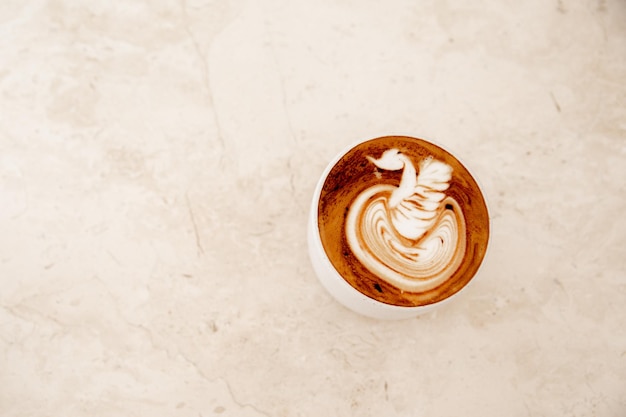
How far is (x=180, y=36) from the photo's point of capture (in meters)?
1.18

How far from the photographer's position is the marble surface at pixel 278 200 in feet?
3.52

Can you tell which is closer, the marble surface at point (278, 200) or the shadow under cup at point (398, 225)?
the shadow under cup at point (398, 225)

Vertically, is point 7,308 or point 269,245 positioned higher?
point 269,245

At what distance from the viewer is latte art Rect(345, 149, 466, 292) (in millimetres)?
919

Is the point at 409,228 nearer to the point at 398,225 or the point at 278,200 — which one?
the point at 398,225

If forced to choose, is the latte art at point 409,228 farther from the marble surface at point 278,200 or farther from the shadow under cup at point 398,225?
the marble surface at point 278,200

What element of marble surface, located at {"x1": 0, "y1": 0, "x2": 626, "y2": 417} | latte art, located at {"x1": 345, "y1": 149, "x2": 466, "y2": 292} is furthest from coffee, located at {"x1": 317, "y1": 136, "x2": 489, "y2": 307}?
marble surface, located at {"x1": 0, "y1": 0, "x2": 626, "y2": 417}

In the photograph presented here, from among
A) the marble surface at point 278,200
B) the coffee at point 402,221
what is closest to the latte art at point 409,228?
the coffee at point 402,221

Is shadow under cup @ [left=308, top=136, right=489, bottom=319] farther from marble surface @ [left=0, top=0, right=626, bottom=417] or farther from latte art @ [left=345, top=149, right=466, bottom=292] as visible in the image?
marble surface @ [left=0, top=0, right=626, bottom=417]

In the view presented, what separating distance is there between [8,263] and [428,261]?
31.4 inches

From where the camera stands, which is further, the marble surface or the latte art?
the marble surface

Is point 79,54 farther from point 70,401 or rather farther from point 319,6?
point 70,401

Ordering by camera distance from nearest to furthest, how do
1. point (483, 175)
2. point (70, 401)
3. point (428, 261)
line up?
point (428, 261)
point (70, 401)
point (483, 175)

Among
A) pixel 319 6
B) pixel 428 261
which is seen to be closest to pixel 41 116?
pixel 319 6
